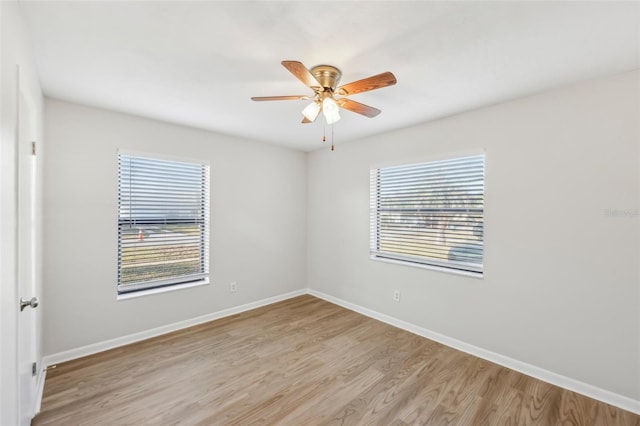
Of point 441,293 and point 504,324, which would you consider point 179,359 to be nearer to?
point 441,293

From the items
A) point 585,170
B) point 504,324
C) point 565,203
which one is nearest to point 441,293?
point 504,324

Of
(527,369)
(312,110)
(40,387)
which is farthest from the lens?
(527,369)

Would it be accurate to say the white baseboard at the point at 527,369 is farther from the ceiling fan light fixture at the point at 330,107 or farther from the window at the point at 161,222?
the ceiling fan light fixture at the point at 330,107

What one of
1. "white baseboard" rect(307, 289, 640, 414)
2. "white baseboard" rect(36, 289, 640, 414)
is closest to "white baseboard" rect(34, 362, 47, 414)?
"white baseboard" rect(36, 289, 640, 414)

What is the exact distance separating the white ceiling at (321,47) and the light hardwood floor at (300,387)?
8.07ft

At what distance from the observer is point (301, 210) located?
465cm

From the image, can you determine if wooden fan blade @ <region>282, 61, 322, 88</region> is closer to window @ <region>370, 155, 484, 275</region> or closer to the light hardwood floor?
window @ <region>370, 155, 484, 275</region>

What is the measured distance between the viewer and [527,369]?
2447mm

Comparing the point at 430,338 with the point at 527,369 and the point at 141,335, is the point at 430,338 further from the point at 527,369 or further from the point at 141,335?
the point at 141,335

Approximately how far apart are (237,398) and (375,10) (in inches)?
107

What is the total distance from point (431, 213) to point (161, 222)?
10.3ft

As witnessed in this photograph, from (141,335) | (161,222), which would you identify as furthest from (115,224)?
(141,335)

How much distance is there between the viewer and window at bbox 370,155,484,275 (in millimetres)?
2854

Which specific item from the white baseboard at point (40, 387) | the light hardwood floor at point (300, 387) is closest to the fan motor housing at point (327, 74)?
the light hardwood floor at point (300, 387)
